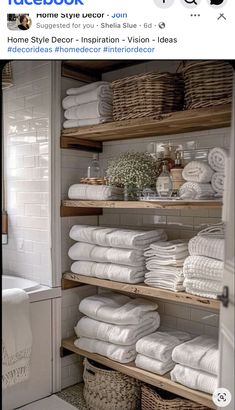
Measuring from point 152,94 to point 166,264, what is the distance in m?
0.63

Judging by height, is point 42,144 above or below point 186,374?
above

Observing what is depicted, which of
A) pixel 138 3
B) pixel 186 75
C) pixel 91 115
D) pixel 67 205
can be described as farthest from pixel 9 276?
pixel 138 3

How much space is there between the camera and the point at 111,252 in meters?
1.59

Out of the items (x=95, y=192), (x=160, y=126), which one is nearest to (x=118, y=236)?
(x=95, y=192)

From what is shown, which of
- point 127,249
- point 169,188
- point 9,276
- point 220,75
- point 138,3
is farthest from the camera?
point 9,276

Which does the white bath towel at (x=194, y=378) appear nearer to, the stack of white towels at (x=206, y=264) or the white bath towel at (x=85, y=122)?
the stack of white towels at (x=206, y=264)

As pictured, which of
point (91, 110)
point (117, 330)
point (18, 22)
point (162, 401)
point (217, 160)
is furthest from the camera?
point (91, 110)

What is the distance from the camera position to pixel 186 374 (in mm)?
1315

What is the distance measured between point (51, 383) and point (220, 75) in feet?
4.57

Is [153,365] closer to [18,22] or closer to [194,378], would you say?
[194,378]

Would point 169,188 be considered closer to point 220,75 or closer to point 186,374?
point 220,75

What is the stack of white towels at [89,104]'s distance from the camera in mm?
1648

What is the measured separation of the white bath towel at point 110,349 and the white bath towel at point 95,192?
1.95 feet

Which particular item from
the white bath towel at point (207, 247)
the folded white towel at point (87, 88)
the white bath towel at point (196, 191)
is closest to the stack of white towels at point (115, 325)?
the white bath towel at point (207, 247)
